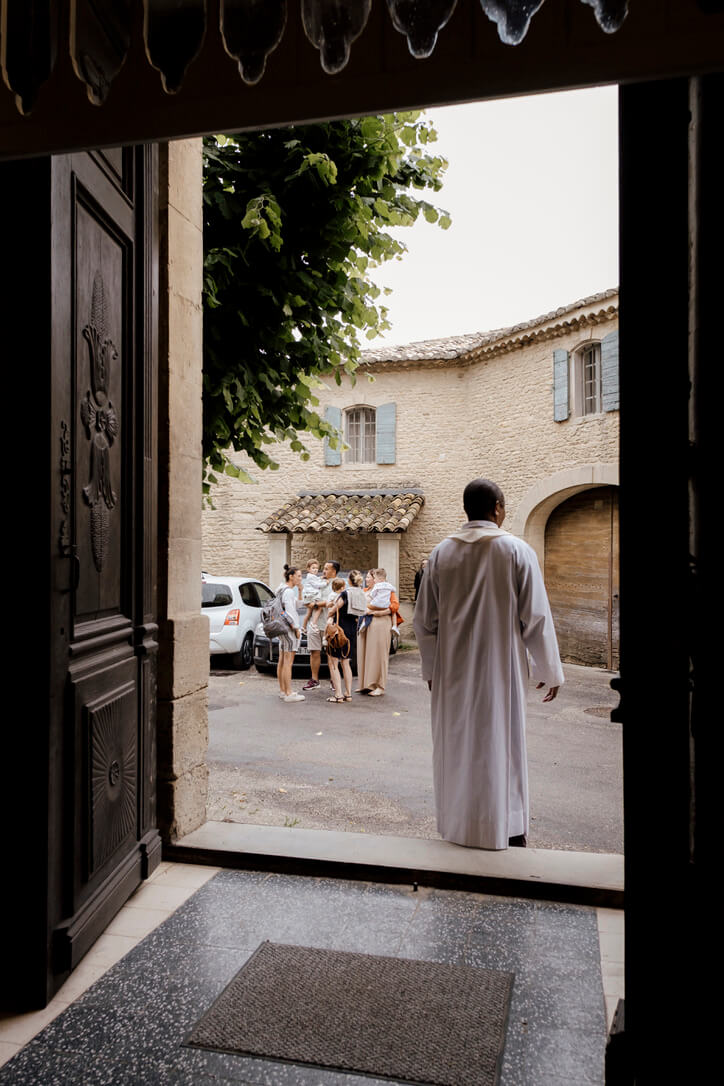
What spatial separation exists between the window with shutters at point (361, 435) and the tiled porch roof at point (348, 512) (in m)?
0.93

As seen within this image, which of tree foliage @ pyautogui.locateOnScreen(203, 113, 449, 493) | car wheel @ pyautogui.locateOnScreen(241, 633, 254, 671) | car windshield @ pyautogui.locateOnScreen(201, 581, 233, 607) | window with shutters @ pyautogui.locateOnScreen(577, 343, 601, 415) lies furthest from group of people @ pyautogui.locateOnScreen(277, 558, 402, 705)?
window with shutters @ pyautogui.locateOnScreen(577, 343, 601, 415)

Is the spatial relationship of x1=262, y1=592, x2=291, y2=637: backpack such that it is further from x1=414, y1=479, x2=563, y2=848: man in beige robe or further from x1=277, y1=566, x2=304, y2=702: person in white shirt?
x1=414, y1=479, x2=563, y2=848: man in beige robe

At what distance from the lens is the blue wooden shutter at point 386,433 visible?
18.1 metres

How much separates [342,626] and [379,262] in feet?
19.6

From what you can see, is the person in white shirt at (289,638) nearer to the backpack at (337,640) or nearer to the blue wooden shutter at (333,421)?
the backpack at (337,640)

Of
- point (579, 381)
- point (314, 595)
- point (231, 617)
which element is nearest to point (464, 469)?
point (579, 381)

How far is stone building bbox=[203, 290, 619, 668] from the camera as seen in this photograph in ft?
45.5

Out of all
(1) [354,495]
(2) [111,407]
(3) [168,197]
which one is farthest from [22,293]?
(1) [354,495]

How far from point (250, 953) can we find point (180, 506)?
211cm

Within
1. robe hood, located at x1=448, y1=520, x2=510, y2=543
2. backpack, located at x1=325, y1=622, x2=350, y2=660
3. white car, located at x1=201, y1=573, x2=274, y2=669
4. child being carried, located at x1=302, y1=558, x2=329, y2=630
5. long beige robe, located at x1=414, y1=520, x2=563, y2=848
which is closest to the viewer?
long beige robe, located at x1=414, y1=520, x2=563, y2=848

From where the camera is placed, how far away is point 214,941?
2.87 metres

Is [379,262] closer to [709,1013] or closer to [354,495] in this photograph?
[709,1013]

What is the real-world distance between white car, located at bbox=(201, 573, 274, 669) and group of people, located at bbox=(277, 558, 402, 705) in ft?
6.11

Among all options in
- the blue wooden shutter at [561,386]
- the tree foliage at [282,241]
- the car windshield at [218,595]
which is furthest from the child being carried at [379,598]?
the blue wooden shutter at [561,386]
